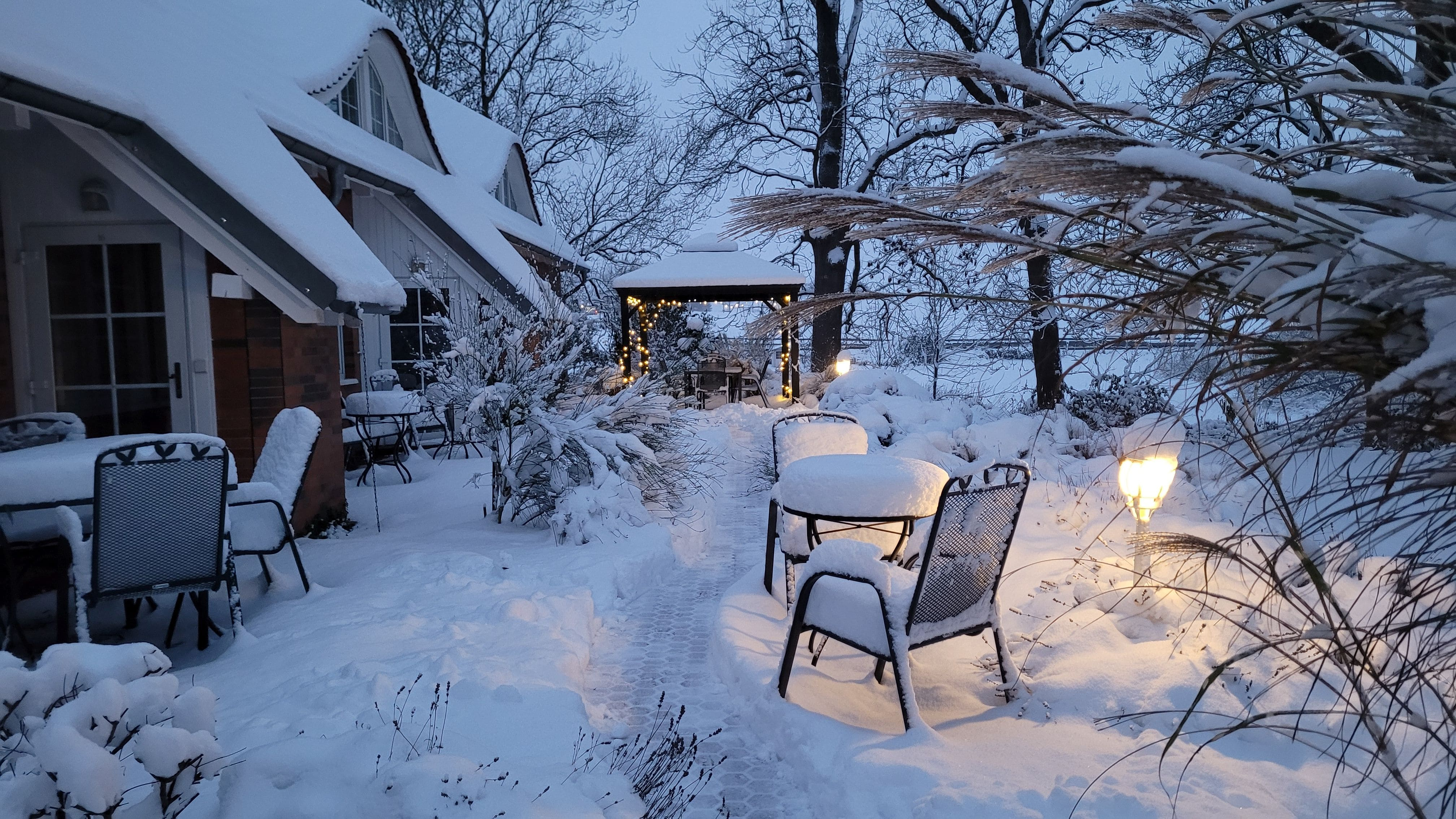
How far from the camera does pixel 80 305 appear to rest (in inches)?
236

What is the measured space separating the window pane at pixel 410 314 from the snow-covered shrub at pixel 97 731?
9.33 meters

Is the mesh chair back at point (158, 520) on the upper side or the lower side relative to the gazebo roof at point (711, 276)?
lower

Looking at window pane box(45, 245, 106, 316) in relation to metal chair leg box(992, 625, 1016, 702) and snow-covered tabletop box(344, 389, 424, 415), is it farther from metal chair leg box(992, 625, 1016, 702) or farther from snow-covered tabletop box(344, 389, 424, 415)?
metal chair leg box(992, 625, 1016, 702)

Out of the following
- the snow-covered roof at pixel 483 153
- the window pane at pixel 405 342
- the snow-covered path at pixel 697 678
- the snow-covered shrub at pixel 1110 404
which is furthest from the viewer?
the snow-covered roof at pixel 483 153

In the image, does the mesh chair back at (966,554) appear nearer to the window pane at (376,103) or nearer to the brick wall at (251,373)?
the brick wall at (251,373)

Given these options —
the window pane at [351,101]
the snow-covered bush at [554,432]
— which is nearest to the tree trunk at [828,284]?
the window pane at [351,101]

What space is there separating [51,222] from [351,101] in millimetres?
4596

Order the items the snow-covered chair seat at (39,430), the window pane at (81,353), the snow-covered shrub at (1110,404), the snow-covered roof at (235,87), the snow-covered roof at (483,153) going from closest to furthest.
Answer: the snow-covered roof at (235,87)
the snow-covered chair seat at (39,430)
the window pane at (81,353)
the snow-covered shrub at (1110,404)
the snow-covered roof at (483,153)

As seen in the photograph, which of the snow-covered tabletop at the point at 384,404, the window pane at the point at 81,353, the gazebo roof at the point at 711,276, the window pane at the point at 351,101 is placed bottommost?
the snow-covered tabletop at the point at 384,404

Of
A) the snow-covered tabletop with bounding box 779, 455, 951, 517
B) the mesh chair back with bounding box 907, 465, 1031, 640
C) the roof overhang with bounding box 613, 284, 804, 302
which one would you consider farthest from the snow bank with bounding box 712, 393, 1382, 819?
the roof overhang with bounding box 613, 284, 804, 302

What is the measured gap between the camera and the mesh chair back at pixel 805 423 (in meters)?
5.59

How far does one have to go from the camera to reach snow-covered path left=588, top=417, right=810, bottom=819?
2.96 meters

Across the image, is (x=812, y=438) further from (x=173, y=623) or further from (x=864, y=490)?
(x=173, y=623)

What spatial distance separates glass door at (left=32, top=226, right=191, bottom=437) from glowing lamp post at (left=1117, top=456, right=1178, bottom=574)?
6.20 metres
